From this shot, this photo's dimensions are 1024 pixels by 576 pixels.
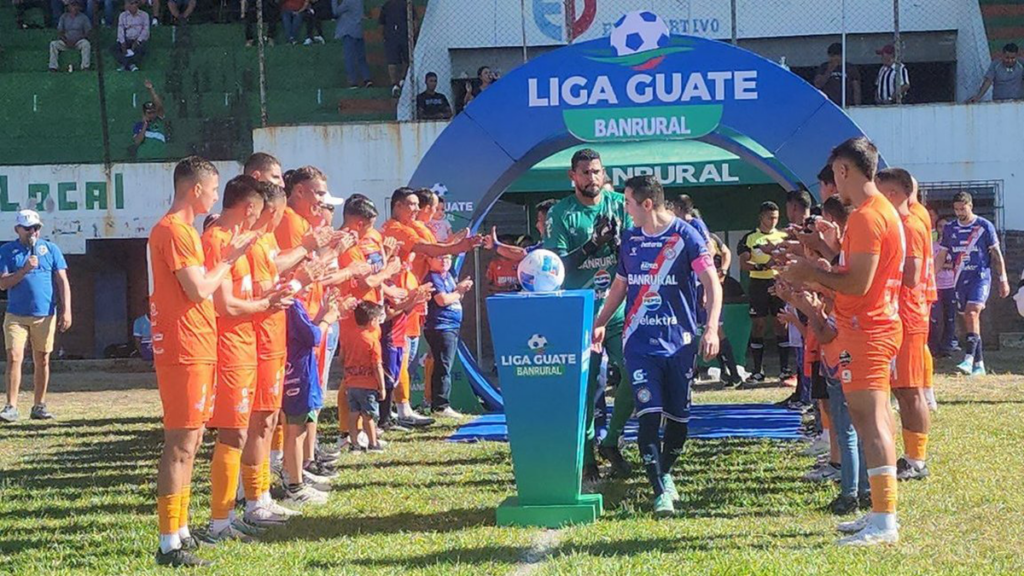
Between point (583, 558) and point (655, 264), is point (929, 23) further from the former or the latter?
point (583, 558)

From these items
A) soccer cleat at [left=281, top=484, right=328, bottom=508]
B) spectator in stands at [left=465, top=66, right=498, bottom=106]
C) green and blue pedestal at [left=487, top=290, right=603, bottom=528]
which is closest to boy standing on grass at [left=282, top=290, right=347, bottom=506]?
soccer cleat at [left=281, top=484, right=328, bottom=508]

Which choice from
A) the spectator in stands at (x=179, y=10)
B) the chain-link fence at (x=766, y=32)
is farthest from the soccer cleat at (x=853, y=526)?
the spectator in stands at (x=179, y=10)

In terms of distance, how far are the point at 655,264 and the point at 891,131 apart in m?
10.5

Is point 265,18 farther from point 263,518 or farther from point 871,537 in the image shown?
point 871,537

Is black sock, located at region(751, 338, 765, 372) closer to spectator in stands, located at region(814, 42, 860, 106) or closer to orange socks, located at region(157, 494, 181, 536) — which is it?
spectator in stands, located at region(814, 42, 860, 106)

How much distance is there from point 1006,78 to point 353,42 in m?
9.25

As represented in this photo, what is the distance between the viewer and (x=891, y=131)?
17109mm

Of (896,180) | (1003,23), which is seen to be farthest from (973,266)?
(1003,23)

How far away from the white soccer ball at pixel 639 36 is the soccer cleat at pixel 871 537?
6011mm

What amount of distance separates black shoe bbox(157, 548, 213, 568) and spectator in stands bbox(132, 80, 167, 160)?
14113 mm

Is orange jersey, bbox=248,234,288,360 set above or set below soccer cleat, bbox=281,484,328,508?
above

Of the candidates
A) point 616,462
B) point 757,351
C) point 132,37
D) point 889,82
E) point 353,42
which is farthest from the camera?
point 132,37

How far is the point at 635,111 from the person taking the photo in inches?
455

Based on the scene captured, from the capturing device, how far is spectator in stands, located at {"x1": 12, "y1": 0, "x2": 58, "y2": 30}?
2301 cm
